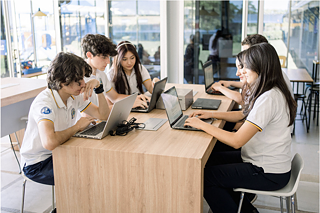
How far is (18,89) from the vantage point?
3041 mm

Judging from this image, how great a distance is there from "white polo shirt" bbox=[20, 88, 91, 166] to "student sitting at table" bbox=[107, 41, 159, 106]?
0.97 metres

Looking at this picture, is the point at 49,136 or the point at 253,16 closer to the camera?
the point at 49,136

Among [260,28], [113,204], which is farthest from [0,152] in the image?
[260,28]

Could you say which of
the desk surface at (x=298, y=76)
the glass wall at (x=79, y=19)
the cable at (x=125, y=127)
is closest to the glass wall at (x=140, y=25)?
the glass wall at (x=79, y=19)

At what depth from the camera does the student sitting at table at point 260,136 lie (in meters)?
1.68

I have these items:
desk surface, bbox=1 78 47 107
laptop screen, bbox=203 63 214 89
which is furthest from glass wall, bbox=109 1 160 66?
desk surface, bbox=1 78 47 107

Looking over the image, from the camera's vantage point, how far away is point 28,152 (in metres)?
1.88

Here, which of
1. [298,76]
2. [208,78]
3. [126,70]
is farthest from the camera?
[298,76]

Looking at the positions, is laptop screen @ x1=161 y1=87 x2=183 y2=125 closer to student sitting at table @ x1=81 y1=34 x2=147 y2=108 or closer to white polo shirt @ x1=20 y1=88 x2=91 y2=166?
student sitting at table @ x1=81 y1=34 x2=147 y2=108

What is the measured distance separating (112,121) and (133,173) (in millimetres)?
375

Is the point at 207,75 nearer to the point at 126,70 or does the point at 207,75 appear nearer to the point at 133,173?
the point at 126,70

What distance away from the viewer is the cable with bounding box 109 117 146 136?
1.87 m

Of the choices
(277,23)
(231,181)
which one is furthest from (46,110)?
(277,23)

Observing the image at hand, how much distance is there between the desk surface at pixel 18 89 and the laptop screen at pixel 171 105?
5.25 ft
